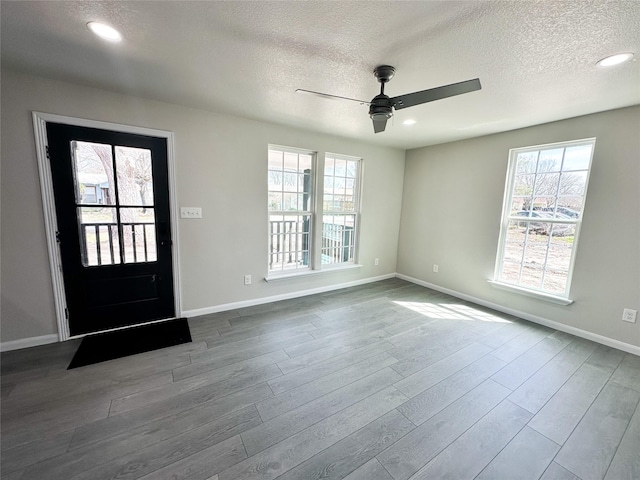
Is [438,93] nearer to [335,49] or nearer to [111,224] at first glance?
[335,49]

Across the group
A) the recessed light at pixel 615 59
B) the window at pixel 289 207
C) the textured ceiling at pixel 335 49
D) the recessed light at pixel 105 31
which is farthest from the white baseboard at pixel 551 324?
the recessed light at pixel 105 31

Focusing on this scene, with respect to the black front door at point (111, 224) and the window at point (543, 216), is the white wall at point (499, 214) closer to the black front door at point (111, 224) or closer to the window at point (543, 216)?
the window at point (543, 216)

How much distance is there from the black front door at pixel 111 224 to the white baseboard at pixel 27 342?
0.15 m

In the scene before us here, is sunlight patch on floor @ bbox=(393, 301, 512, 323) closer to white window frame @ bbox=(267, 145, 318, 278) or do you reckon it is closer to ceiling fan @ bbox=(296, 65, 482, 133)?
white window frame @ bbox=(267, 145, 318, 278)

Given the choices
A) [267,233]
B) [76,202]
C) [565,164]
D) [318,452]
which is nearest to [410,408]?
[318,452]

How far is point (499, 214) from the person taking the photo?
3.51 meters

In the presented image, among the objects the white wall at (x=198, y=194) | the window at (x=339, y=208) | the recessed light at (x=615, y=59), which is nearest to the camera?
the recessed light at (x=615, y=59)

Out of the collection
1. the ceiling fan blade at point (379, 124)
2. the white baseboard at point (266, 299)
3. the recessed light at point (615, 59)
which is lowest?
the white baseboard at point (266, 299)

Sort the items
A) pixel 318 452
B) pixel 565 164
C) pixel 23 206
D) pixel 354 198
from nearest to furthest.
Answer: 1. pixel 318 452
2. pixel 23 206
3. pixel 565 164
4. pixel 354 198

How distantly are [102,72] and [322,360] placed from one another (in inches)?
121

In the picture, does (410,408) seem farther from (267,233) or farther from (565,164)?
(565,164)

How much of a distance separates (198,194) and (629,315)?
15.5 ft

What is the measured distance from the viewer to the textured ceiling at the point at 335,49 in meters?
1.37

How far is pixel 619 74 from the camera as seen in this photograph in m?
1.89
